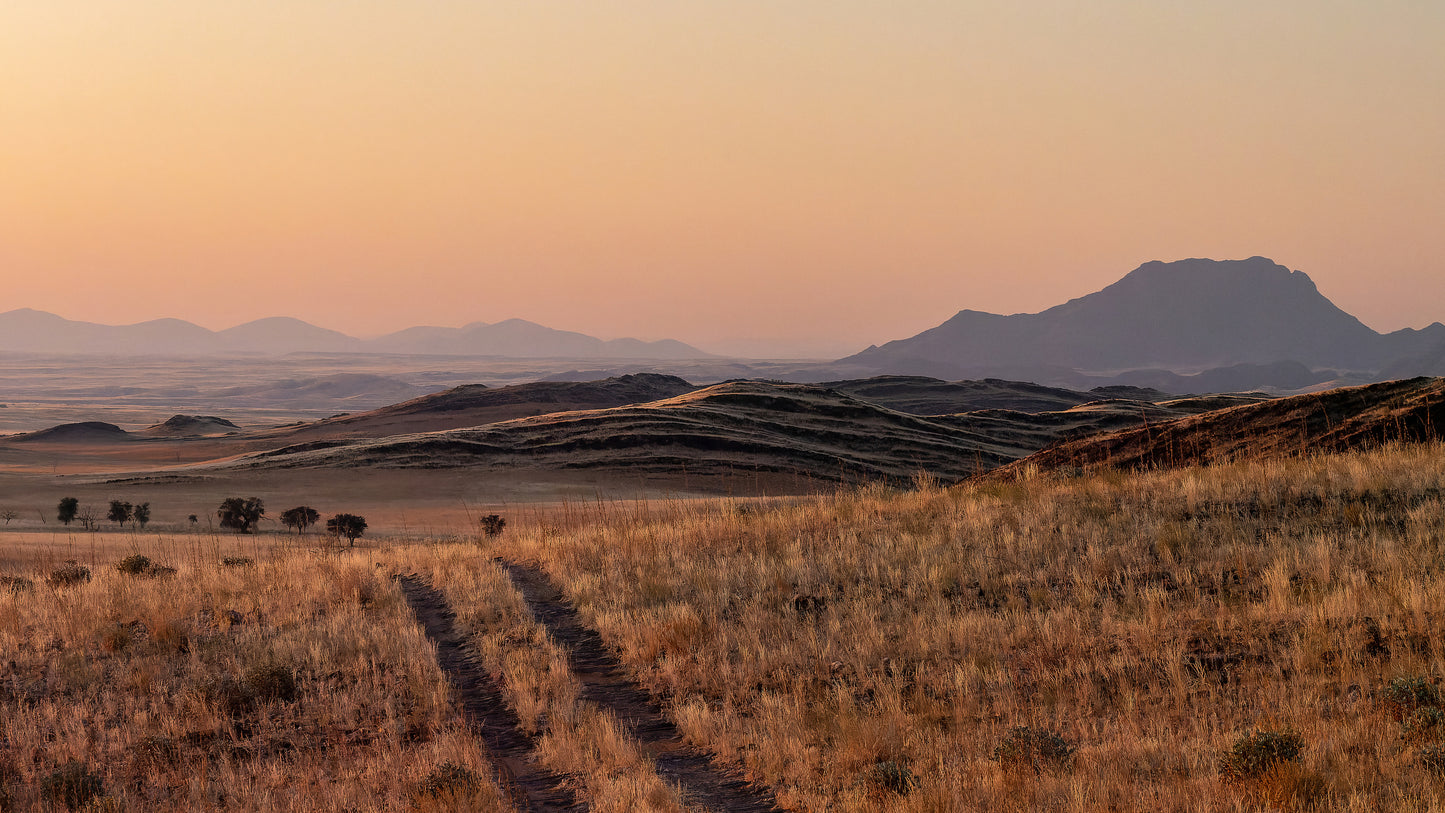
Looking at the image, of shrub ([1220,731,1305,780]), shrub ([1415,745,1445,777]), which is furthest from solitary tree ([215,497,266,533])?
shrub ([1415,745,1445,777])

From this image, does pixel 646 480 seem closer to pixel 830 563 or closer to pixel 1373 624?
pixel 830 563

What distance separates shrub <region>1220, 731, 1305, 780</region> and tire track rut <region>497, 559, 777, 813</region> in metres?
2.96

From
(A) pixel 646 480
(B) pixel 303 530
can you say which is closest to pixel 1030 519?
(B) pixel 303 530

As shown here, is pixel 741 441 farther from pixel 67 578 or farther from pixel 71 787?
pixel 71 787

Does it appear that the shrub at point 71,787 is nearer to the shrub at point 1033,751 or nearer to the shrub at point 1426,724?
the shrub at point 1033,751

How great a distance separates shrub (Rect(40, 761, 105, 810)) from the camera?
791cm

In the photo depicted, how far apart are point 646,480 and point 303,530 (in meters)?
18.6

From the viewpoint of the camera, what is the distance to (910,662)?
8766 millimetres

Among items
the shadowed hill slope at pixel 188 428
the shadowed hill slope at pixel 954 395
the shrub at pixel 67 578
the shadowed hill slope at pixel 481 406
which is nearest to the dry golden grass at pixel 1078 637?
the shrub at pixel 67 578

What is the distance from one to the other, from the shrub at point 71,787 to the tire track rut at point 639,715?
419cm

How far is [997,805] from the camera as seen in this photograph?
5910mm

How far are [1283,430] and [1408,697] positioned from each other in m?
12.0

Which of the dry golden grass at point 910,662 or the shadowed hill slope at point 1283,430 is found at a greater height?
the shadowed hill slope at point 1283,430

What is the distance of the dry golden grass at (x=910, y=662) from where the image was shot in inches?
253
